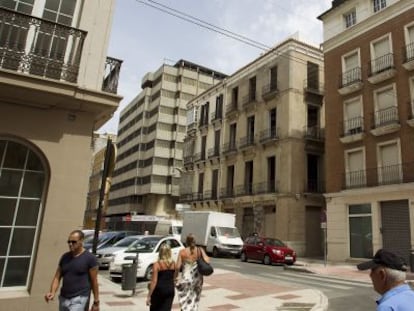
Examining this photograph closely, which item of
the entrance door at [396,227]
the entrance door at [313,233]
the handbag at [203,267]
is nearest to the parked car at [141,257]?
the handbag at [203,267]

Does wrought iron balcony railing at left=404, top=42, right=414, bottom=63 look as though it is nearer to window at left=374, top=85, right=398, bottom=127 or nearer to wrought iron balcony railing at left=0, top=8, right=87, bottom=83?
window at left=374, top=85, right=398, bottom=127

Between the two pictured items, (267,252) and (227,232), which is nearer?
(267,252)

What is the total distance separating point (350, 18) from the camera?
88.8 feet

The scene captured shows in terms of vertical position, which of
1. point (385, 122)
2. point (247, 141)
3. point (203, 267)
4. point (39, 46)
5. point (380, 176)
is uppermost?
point (247, 141)

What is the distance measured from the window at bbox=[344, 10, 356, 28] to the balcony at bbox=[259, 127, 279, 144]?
10365 mm

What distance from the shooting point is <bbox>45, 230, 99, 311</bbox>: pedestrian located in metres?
4.97

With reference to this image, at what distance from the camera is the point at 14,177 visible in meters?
7.45

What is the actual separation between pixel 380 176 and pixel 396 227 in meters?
3.11

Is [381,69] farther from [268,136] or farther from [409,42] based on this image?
[268,136]

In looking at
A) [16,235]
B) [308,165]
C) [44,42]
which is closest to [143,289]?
[16,235]

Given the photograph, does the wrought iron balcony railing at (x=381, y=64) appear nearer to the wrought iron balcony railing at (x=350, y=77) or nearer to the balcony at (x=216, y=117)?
the wrought iron balcony railing at (x=350, y=77)

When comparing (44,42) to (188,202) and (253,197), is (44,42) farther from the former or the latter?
(188,202)

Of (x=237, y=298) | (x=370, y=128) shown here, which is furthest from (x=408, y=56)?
(x=237, y=298)

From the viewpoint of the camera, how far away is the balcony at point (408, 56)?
2207 cm
